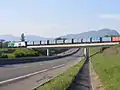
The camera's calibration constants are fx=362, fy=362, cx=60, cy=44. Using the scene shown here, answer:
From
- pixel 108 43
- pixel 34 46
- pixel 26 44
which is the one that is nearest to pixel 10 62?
pixel 108 43

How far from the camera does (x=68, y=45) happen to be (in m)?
141

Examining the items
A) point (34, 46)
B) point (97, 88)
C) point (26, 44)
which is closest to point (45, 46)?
point (34, 46)

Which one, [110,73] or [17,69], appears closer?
[110,73]

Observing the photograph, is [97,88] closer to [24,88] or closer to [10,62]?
[24,88]

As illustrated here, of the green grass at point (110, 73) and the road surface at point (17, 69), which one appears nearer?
the green grass at point (110, 73)

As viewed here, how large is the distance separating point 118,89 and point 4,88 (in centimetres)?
609

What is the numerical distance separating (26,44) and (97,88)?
140 m

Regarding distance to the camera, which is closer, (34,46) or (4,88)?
(4,88)

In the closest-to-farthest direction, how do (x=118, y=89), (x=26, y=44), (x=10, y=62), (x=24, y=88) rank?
(x=118, y=89), (x=24, y=88), (x=10, y=62), (x=26, y=44)

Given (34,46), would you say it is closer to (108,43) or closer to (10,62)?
(108,43)

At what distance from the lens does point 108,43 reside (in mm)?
128000

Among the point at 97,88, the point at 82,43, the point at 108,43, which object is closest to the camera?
the point at 97,88

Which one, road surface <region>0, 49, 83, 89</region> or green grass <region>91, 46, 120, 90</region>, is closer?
green grass <region>91, 46, 120, 90</region>

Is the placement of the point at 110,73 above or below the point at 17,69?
above
